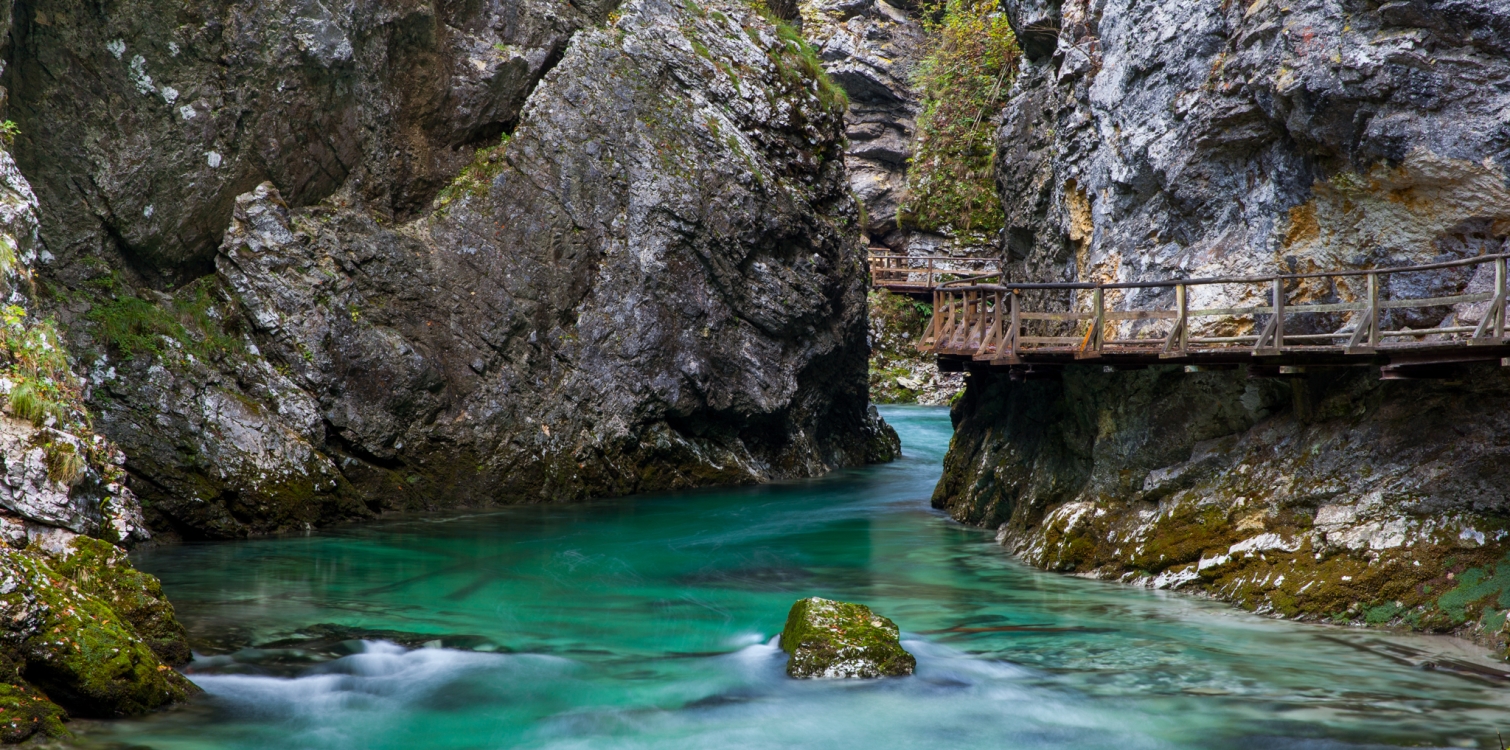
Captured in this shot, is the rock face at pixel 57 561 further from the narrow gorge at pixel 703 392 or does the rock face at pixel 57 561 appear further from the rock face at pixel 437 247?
the rock face at pixel 437 247

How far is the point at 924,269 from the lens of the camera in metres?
34.7

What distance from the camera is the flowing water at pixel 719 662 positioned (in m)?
8.37

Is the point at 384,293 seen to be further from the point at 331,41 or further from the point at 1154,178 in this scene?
the point at 1154,178

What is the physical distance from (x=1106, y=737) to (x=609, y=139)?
1747cm

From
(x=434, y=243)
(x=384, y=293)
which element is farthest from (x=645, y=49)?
(x=384, y=293)

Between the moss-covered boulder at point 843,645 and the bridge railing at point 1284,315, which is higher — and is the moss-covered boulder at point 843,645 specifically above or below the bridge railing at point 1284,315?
below

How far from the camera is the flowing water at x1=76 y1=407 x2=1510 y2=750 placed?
8.37 meters

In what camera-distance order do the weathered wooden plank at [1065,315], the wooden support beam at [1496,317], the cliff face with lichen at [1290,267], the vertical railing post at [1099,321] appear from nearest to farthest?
1. the wooden support beam at [1496,317]
2. the cliff face with lichen at [1290,267]
3. the vertical railing post at [1099,321]
4. the weathered wooden plank at [1065,315]

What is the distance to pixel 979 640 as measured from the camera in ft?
36.1

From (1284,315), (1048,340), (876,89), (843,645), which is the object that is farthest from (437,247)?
(876,89)

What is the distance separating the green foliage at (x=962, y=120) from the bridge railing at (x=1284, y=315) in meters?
18.2

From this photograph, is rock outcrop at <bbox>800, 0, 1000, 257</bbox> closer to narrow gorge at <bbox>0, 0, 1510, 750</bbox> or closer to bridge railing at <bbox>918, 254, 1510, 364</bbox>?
narrow gorge at <bbox>0, 0, 1510, 750</bbox>

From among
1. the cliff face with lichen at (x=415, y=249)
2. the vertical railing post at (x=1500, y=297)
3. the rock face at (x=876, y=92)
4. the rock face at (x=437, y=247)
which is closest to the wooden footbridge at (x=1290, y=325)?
the vertical railing post at (x=1500, y=297)

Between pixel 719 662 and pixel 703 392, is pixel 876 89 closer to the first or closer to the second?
pixel 703 392
